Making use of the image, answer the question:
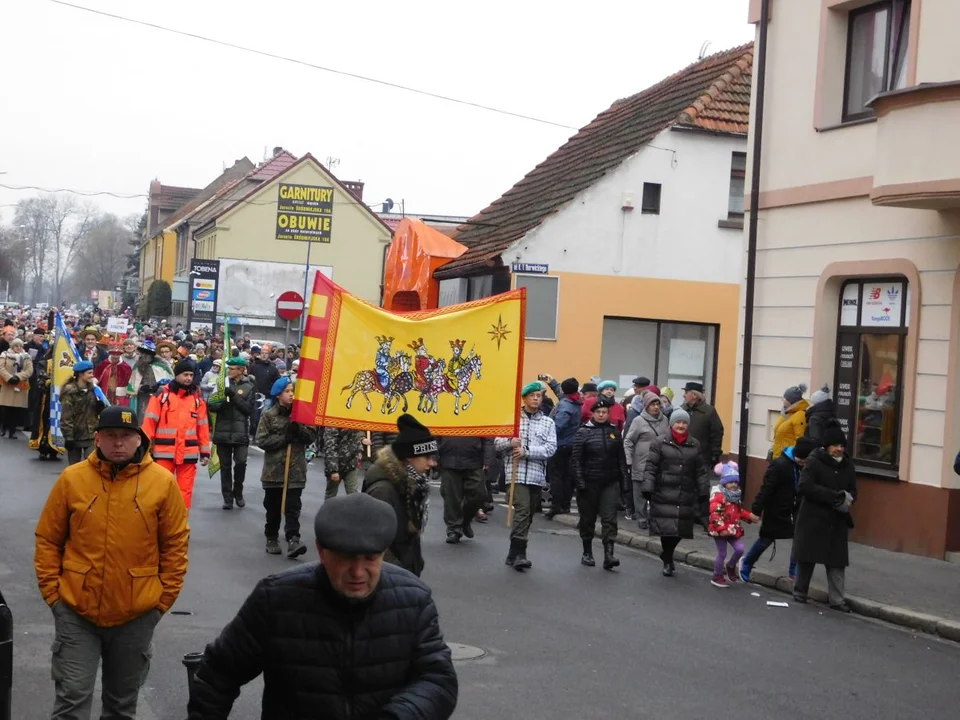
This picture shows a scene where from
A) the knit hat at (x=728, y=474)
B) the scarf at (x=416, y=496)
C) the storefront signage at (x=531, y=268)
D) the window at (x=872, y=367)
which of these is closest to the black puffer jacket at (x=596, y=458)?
the knit hat at (x=728, y=474)

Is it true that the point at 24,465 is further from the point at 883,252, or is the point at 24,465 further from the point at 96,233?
the point at 96,233

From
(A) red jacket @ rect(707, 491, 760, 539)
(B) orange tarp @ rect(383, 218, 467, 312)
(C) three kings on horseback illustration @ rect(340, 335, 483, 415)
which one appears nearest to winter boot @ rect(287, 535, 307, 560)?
(C) three kings on horseback illustration @ rect(340, 335, 483, 415)

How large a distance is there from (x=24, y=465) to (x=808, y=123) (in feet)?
40.1

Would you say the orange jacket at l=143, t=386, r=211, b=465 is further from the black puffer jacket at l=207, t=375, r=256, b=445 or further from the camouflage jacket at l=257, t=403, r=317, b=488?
the black puffer jacket at l=207, t=375, r=256, b=445

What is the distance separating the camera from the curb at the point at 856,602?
35.8 ft

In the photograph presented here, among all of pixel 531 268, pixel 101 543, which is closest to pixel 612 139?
pixel 531 268

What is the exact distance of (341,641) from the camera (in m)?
Result: 3.63

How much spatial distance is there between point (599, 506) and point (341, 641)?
9779 millimetres

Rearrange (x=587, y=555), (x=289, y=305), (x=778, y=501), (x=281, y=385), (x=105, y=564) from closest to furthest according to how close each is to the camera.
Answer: (x=105, y=564) < (x=778, y=501) < (x=281, y=385) < (x=587, y=555) < (x=289, y=305)

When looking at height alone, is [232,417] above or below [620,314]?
below

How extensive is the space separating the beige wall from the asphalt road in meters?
51.4

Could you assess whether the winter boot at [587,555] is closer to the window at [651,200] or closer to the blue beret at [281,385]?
the blue beret at [281,385]

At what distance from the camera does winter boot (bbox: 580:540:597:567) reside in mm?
13188

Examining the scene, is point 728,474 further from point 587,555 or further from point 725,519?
point 587,555
